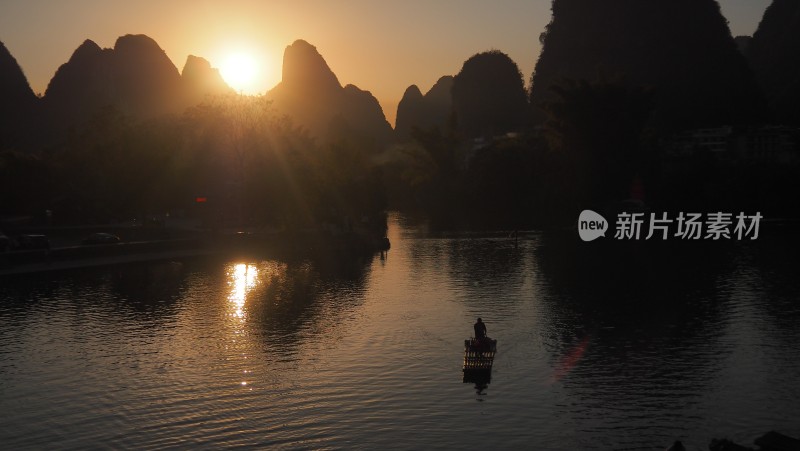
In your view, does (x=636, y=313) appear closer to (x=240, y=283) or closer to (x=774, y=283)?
(x=774, y=283)

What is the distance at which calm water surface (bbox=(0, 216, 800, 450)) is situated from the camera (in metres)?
31.9

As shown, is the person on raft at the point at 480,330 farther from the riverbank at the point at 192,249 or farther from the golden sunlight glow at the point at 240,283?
the riverbank at the point at 192,249

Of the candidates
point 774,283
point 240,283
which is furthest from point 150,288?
point 774,283

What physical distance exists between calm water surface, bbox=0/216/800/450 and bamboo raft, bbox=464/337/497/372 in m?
1.02

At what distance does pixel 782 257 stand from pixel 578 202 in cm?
5222

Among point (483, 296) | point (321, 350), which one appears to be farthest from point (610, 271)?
point (321, 350)

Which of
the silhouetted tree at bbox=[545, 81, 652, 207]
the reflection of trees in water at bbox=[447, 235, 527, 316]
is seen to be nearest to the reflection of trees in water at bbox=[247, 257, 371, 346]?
the reflection of trees in water at bbox=[447, 235, 527, 316]

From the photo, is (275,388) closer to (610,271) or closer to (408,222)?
(610,271)

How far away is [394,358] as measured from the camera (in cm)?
4284

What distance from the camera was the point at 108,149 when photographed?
102688mm
